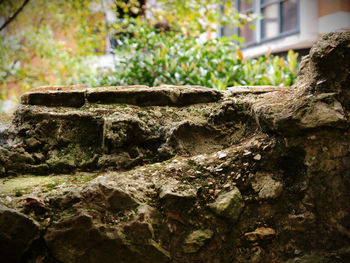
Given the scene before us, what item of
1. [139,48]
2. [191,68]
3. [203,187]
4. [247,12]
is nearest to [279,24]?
[247,12]

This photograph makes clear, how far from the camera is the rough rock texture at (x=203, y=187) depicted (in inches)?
49.6

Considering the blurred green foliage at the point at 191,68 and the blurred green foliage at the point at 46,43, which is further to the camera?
the blurred green foliage at the point at 46,43

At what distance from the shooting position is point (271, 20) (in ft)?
27.4

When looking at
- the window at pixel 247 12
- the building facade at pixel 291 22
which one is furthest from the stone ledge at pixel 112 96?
the window at pixel 247 12

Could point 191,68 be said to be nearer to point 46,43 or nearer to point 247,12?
point 46,43

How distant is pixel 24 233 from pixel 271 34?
852 cm

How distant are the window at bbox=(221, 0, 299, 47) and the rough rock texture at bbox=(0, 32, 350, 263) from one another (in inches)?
264

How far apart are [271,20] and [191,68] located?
5838 mm

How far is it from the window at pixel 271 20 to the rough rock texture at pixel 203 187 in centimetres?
671

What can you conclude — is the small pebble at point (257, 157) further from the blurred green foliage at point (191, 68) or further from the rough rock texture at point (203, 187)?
the blurred green foliage at point (191, 68)

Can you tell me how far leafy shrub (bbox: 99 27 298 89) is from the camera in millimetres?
3516

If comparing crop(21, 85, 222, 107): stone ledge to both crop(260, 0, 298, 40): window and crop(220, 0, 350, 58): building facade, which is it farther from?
crop(260, 0, 298, 40): window

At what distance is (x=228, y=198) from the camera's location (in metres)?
1.37

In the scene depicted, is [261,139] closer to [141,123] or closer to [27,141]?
[141,123]
